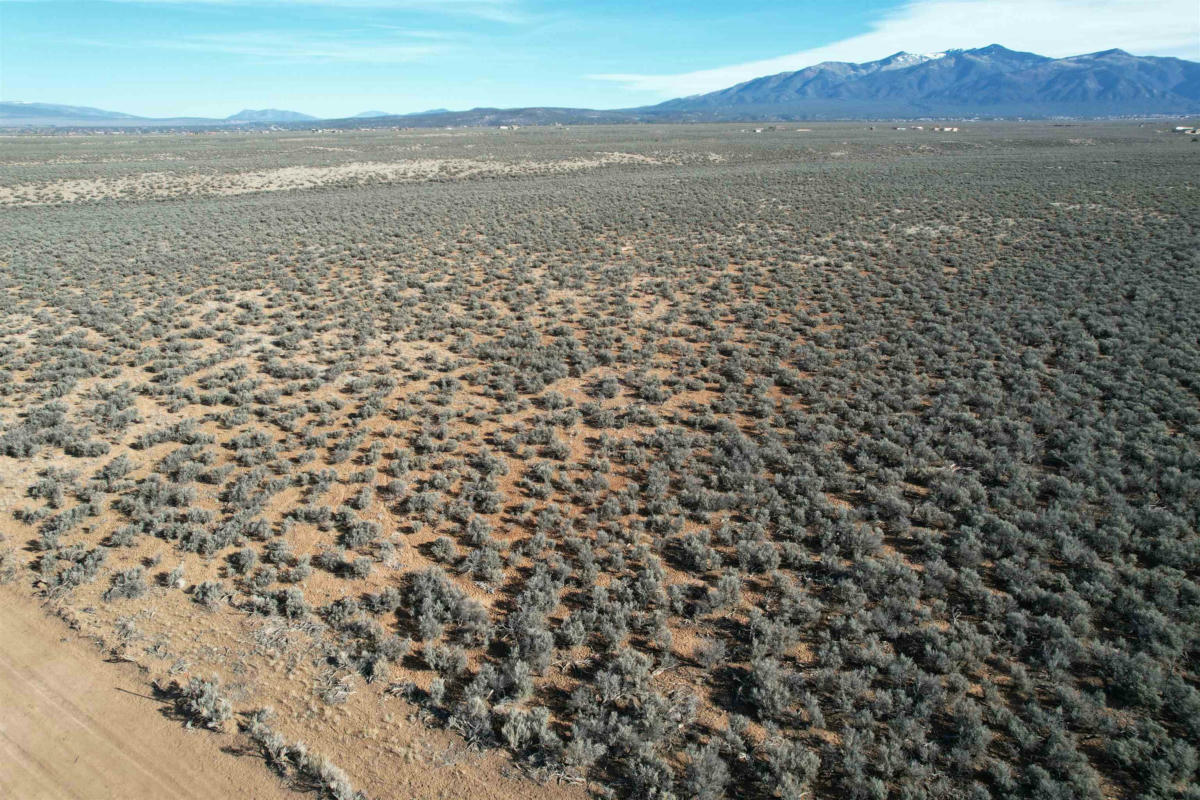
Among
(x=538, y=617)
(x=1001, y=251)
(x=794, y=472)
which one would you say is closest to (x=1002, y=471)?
(x=794, y=472)

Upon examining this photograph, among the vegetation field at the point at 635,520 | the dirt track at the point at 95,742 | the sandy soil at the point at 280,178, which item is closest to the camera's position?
the dirt track at the point at 95,742

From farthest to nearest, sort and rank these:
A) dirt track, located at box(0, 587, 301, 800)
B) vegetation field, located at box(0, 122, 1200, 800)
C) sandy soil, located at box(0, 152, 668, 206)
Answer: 1. sandy soil, located at box(0, 152, 668, 206)
2. vegetation field, located at box(0, 122, 1200, 800)
3. dirt track, located at box(0, 587, 301, 800)

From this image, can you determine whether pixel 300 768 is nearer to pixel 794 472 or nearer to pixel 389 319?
pixel 794 472

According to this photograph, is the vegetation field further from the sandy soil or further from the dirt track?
the sandy soil

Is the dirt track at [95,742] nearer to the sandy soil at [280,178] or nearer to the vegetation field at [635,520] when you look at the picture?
the vegetation field at [635,520]

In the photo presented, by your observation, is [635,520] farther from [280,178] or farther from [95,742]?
[280,178]

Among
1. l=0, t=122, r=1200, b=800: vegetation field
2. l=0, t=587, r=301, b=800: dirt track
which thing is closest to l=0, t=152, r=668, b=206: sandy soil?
l=0, t=122, r=1200, b=800: vegetation field

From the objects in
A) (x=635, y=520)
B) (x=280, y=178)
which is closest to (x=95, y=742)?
(x=635, y=520)

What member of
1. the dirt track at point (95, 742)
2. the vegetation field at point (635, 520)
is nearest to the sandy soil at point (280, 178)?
the vegetation field at point (635, 520)
